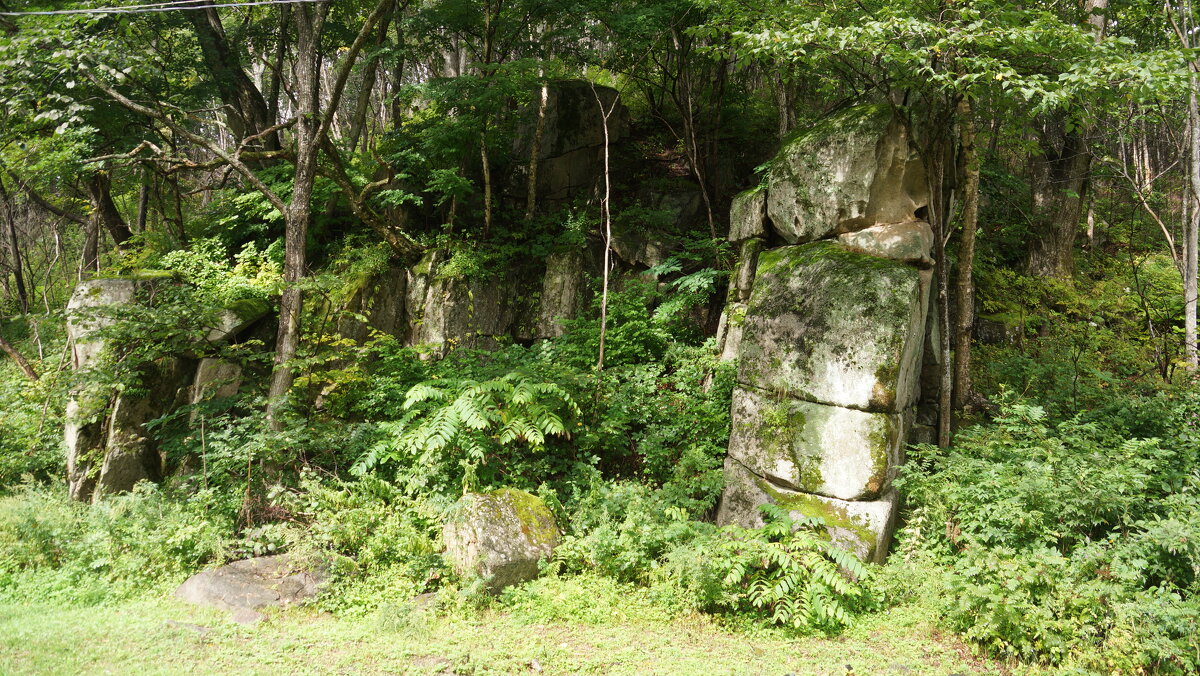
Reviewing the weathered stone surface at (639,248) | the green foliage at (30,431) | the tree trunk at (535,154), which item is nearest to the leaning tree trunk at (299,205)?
the green foliage at (30,431)

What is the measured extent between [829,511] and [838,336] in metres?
1.98

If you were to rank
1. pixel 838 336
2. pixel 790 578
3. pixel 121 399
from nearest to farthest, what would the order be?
pixel 790 578
pixel 838 336
pixel 121 399

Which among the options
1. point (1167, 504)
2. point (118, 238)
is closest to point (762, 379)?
point (1167, 504)

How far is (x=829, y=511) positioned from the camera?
648 centimetres

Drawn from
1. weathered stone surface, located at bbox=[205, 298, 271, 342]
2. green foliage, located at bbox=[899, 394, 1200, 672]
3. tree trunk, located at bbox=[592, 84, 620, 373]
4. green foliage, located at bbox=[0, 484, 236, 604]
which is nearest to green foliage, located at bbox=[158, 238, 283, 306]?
weathered stone surface, located at bbox=[205, 298, 271, 342]

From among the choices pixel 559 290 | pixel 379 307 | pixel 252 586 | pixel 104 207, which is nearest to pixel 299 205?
pixel 379 307

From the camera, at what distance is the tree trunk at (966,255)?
783cm

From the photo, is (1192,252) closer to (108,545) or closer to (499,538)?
(499,538)

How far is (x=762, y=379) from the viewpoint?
7332 mm

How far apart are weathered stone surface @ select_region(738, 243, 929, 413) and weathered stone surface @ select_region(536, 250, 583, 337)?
13.7 ft

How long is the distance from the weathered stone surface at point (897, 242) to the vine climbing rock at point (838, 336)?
0.02 metres

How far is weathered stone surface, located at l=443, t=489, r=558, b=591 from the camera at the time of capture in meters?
5.92

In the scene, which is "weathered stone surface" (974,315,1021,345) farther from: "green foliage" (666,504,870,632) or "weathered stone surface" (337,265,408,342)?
"weathered stone surface" (337,265,408,342)

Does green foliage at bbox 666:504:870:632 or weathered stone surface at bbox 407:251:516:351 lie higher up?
weathered stone surface at bbox 407:251:516:351
